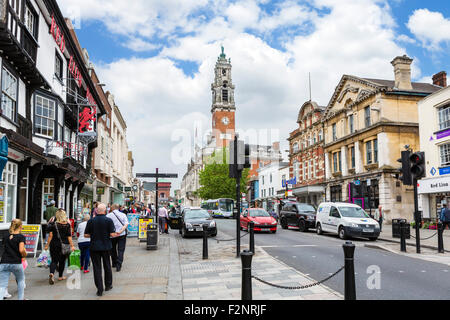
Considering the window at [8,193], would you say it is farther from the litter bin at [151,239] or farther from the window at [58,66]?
the window at [58,66]

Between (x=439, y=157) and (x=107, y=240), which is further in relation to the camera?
(x=439, y=157)

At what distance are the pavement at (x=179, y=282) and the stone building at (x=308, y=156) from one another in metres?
31.5

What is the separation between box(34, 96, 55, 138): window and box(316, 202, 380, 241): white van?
13.2m

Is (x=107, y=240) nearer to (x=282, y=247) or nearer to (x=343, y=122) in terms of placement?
(x=282, y=247)

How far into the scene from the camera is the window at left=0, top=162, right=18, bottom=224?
1131 centimetres

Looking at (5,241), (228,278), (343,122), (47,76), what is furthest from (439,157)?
(5,241)

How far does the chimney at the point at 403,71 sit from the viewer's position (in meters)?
31.6

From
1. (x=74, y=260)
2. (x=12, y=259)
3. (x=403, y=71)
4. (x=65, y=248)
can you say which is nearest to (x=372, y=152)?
(x=403, y=71)

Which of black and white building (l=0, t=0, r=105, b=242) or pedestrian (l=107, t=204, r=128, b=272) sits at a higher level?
black and white building (l=0, t=0, r=105, b=242)

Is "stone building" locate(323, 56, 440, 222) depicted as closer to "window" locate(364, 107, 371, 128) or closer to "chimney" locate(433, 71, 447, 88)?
"window" locate(364, 107, 371, 128)

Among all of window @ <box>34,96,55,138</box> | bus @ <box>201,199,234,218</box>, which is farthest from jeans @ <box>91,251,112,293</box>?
bus @ <box>201,199,234,218</box>

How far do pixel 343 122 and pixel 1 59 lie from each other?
31621mm

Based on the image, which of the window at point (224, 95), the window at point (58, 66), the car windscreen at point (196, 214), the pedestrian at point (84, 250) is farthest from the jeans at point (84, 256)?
the window at point (224, 95)

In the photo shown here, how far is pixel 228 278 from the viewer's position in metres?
8.43
